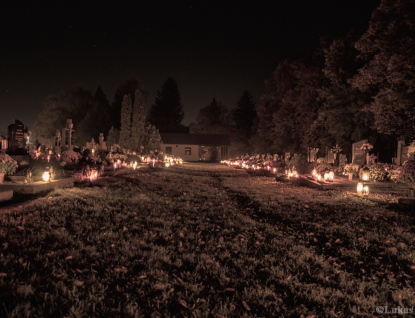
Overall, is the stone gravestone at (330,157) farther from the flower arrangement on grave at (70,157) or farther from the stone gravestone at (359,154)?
the flower arrangement on grave at (70,157)

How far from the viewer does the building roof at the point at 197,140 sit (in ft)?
194

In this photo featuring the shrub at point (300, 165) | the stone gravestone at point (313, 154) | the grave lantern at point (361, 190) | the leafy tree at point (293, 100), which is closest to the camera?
the grave lantern at point (361, 190)

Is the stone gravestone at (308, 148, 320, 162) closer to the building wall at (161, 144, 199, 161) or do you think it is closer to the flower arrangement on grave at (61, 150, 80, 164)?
the flower arrangement on grave at (61, 150, 80, 164)

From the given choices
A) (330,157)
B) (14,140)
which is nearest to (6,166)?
(14,140)

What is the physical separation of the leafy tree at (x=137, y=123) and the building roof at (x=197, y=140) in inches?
830

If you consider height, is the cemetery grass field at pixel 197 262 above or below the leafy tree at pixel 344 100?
below

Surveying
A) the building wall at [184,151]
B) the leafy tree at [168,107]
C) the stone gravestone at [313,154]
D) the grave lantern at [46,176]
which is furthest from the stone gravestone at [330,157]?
the leafy tree at [168,107]

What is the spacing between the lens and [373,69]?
17375 millimetres

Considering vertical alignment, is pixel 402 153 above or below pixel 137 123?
below

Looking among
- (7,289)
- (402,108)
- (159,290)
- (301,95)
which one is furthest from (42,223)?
(301,95)

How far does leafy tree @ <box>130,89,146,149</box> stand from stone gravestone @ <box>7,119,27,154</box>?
1950cm

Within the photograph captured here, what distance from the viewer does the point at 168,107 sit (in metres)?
83.3

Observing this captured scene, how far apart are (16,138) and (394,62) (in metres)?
19.4

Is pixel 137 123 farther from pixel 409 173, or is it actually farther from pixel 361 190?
pixel 409 173
